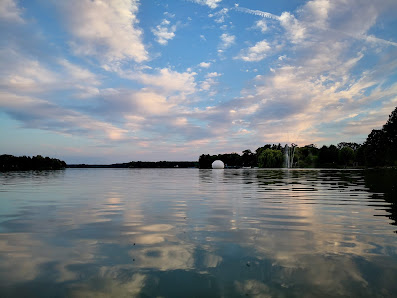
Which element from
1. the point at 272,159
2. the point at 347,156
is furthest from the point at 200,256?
the point at 347,156

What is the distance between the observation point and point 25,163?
167125 mm

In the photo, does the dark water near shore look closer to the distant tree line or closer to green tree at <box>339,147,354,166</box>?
the distant tree line

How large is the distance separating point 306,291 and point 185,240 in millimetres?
4103

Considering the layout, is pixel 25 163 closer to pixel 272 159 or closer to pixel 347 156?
pixel 272 159

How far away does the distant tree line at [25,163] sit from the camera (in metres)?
152

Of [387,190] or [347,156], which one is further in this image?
[347,156]

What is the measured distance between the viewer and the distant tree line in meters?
152

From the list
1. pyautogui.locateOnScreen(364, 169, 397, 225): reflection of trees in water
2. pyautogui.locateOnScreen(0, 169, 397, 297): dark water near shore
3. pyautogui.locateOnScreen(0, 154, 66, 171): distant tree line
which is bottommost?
pyautogui.locateOnScreen(0, 169, 397, 297): dark water near shore

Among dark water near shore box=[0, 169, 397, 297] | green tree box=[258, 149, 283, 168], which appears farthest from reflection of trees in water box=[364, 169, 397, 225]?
green tree box=[258, 149, 283, 168]

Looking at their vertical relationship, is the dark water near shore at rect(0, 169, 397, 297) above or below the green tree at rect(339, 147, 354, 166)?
below

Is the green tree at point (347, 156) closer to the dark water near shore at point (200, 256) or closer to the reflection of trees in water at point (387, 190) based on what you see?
the reflection of trees in water at point (387, 190)

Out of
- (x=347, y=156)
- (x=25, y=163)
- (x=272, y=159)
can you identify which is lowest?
(x=25, y=163)

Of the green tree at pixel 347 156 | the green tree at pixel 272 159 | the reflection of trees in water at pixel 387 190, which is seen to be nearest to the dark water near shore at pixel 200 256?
the reflection of trees in water at pixel 387 190

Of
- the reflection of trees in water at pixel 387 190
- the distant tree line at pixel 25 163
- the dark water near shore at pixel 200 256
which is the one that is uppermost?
the distant tree line at pixel 25 163
